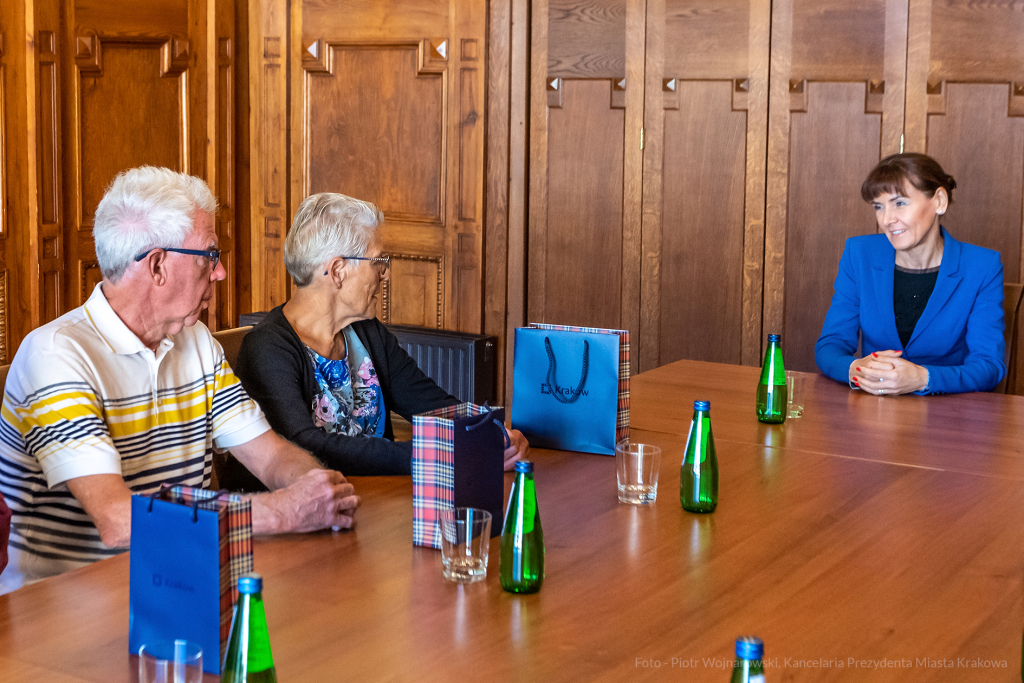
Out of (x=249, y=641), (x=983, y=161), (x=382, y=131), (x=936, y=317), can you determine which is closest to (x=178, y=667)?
(x=249, y=641)

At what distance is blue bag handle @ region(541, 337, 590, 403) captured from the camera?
203cm

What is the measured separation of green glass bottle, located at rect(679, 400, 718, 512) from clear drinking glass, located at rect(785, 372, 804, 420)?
0.72m

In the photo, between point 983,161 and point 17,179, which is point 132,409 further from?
point 983,161

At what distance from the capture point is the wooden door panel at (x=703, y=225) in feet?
13.5

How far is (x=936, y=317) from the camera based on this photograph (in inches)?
113

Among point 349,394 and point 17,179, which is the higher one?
point 17,179

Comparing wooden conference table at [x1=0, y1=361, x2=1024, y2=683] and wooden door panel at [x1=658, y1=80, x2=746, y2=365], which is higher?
wooden door panel at [x1=658, y1=80, x2=746, y2=365]

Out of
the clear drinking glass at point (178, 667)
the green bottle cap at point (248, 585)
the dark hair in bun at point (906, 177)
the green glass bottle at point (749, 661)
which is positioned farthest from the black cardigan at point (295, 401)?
the dark hair in bun at point (906, 177)

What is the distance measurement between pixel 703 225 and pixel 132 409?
9.34 ft

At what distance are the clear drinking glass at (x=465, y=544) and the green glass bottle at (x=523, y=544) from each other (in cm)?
4

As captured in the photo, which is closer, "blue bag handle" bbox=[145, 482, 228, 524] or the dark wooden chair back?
"blue bag handle" bbox=[145, 482, 228, 524]

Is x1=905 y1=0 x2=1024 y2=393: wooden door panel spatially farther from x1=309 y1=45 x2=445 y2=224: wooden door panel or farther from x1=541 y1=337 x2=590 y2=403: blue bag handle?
x1=541 y1=337 x2=590 y2=403: blue bag handle

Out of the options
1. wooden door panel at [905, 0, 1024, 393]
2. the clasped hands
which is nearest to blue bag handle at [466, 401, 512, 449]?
the clasped hands

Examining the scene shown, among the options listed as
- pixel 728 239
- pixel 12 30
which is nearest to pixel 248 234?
pixel 12 30
